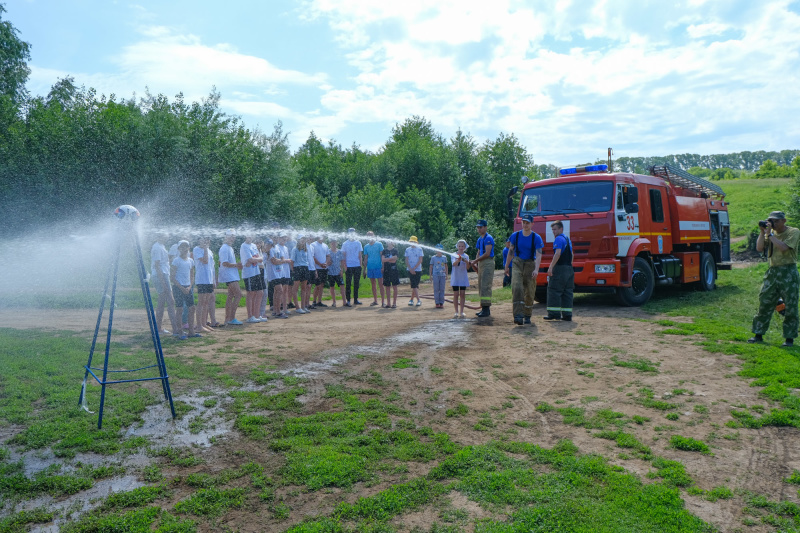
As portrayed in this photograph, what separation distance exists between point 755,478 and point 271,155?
86.2ft

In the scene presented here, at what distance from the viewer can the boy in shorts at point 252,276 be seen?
12023 mm

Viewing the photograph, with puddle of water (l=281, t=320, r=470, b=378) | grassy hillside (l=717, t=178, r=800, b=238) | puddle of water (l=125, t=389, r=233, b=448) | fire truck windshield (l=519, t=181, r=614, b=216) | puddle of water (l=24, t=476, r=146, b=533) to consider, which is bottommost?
puddle of water (l=24, t=476, r=146, b=533)

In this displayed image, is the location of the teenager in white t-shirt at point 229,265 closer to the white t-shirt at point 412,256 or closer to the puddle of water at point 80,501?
the white t-shirt at point 412,256

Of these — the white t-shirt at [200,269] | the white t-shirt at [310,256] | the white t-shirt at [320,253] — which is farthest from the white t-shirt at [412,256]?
the white t-shirt at [200,269]

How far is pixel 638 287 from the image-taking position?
13.9m

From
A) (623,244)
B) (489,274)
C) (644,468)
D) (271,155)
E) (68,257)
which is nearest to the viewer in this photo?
(644,468)

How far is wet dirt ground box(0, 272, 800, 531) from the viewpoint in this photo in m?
4.74

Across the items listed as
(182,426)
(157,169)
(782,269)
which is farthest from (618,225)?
(157,169)

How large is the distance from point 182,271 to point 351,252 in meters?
5.87

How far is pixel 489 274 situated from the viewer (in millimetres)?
12000

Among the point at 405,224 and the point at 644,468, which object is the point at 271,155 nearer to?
the point at 405,224

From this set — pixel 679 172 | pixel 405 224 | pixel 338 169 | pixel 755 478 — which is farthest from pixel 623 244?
pixel 338 169

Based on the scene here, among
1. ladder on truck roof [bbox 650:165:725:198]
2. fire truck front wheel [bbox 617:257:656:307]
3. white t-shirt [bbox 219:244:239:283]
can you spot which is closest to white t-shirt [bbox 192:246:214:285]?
white t-shirt [bbox 219:244:239:283]

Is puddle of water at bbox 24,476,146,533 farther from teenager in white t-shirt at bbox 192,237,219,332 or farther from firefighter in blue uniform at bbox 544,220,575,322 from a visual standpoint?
firefighter in blue uniform at bbox 544,220,575,322
